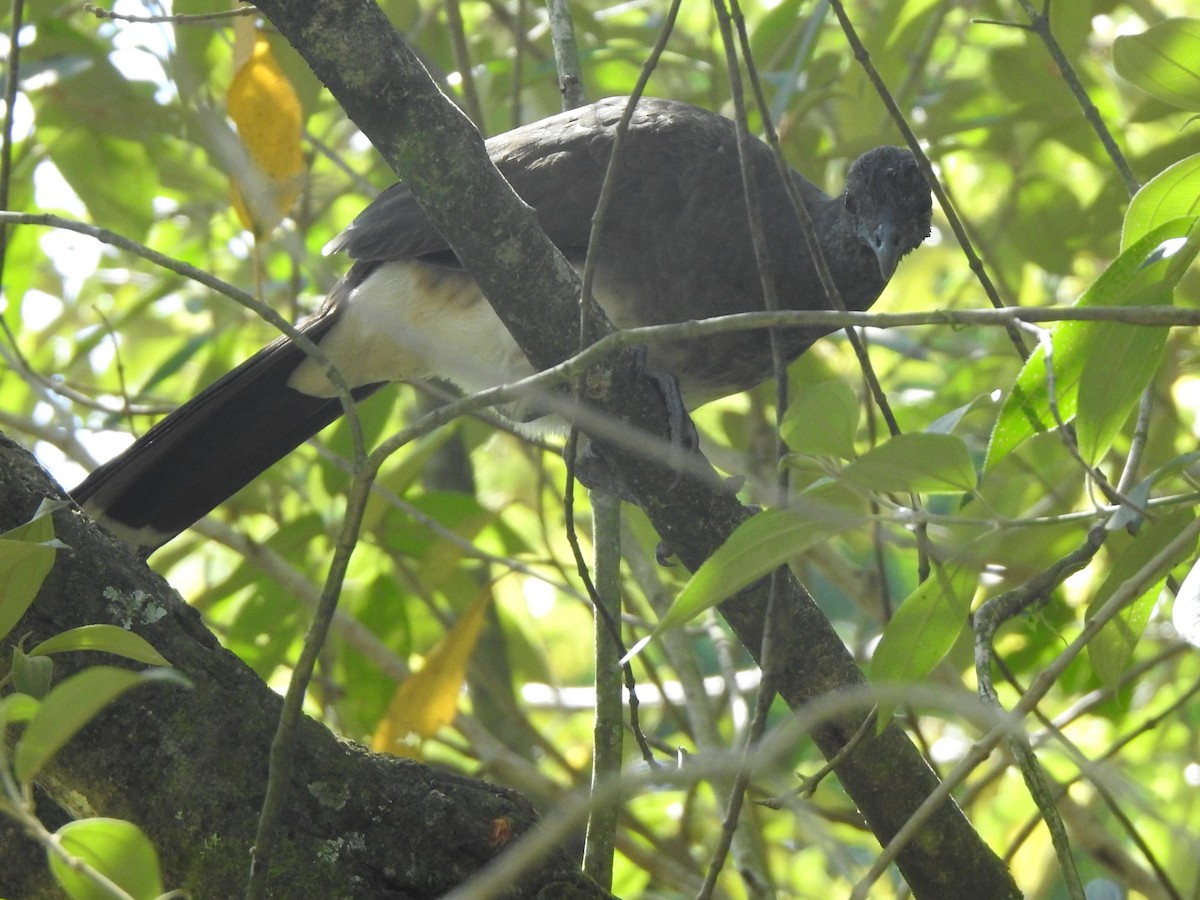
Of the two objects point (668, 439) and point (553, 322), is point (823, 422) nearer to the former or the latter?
point (553, 322)

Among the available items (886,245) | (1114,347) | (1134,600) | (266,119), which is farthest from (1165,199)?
(266,119)

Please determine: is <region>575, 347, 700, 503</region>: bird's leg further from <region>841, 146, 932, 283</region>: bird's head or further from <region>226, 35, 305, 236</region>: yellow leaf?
<region>226, 35, 305, 236</region>: yellow leaf

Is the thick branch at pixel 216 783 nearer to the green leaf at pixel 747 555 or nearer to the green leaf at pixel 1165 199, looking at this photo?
the green leaf at pixel 747 555

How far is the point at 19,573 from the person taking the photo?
114 cm

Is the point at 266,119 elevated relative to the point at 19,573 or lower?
elevated

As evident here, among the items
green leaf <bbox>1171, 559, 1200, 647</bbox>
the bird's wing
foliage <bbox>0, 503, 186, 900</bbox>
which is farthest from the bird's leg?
foliage <bbox>0, 503, 186, 900</bbox>

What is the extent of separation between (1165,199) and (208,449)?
1774 millimetres

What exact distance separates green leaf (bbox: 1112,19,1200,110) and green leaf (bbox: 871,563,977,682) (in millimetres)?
687

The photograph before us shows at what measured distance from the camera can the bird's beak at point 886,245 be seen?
244cm

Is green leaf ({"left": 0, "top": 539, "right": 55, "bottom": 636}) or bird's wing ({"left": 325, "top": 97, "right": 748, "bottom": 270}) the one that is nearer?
green leaf ({"left": 0, "top": 539, "right": 55, "bottom": 636})

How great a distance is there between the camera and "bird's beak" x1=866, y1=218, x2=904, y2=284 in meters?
2.44

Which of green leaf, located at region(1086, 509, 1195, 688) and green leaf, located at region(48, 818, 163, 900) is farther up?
green leaf, located at region(1086, 509, 1195, 688)

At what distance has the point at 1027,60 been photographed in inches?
109

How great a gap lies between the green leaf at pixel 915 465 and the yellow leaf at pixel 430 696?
142 centimetres
